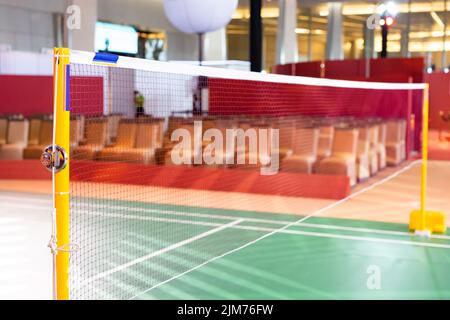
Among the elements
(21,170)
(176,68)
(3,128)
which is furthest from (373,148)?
(176,68)

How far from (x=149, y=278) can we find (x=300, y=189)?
5156mm

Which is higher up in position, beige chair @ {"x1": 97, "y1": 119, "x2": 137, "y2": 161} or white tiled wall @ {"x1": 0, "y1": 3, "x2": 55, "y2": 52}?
white tiled wall @ {"x1": 0, "y1": 3, "x2": 55, "y2": 52}

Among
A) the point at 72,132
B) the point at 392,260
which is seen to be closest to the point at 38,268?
the point at 392,260

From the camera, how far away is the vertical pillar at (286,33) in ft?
88.8

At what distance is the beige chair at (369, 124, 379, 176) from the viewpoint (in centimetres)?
1307

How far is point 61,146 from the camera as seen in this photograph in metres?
3.80

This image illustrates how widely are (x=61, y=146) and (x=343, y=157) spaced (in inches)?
321

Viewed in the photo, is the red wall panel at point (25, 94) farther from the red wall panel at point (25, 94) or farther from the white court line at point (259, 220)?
the white court line at point (259, 220)

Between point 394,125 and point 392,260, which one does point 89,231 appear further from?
point 394,125

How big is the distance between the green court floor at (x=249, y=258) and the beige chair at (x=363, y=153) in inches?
135

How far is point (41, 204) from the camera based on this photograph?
404 inches

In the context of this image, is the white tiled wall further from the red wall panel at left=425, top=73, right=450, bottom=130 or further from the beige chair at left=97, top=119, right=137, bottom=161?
the red wall panel at left=425, top=73, right=450, bottom=130

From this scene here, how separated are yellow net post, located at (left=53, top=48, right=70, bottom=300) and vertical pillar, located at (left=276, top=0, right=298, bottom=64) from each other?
2368 cm

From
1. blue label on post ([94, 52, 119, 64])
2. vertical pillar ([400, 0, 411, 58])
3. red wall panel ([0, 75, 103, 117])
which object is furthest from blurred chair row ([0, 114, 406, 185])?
vertical pillar ([400, 0, 411, 58])
